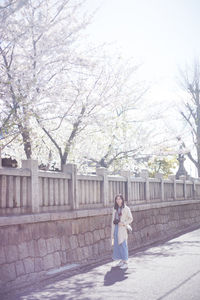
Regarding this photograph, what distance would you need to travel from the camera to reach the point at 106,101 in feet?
48.8

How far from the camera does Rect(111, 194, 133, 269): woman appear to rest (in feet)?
31.3

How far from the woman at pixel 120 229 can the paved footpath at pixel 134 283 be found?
1.27ft

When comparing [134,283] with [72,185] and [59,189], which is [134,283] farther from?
[72,185]

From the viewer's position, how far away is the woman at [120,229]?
9.54m

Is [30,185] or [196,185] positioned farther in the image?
[196,185]

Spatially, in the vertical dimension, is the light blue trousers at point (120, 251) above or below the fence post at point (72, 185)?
below

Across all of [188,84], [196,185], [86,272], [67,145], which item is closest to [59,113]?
[67,145]

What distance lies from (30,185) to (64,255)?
2.03 m

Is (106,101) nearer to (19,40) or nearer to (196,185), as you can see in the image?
(19,40)

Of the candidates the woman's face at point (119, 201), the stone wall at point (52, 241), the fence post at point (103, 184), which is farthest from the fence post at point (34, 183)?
the fence post at point (103, 184)

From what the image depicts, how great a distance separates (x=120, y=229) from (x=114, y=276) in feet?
5.60

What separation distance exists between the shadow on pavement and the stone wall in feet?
4.01

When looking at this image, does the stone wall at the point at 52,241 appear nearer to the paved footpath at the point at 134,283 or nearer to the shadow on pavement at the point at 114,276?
the paved footpath at the point at 134,283

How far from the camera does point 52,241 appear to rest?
8.96m
